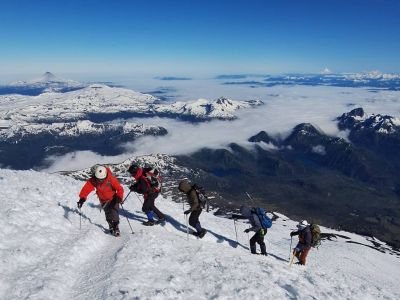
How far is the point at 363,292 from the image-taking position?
63.3ft

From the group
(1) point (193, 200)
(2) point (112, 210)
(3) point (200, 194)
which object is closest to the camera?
(2) point (112, 210)

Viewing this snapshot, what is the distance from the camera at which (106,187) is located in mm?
22391

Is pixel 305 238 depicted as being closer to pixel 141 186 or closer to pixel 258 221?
pixel 258 221

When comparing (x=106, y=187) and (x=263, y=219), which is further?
(x=263, y=219)

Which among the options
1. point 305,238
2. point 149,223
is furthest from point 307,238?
point 149,223

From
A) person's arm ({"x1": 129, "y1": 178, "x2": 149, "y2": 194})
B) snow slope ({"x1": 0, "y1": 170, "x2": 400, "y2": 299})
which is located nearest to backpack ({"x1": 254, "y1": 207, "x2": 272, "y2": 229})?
snow slope ({"x1": 0, "y1": 170, "x2": 400, "y2": 299})

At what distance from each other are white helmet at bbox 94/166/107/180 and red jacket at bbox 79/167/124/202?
17.3 inches

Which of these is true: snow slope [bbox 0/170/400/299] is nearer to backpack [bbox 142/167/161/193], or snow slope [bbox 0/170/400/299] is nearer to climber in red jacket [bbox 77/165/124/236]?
climber in red jacket [bbox 77/165/124/236]

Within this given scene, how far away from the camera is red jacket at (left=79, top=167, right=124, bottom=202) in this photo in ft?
72.8

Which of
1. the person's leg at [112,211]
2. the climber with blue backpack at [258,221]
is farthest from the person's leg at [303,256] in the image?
the person's leg at [112,211]

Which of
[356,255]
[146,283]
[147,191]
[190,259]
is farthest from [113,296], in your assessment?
[356,255]

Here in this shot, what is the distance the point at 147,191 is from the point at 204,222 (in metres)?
9.97

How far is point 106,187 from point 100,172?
133cm

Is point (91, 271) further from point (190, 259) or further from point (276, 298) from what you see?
point (276, 298)
